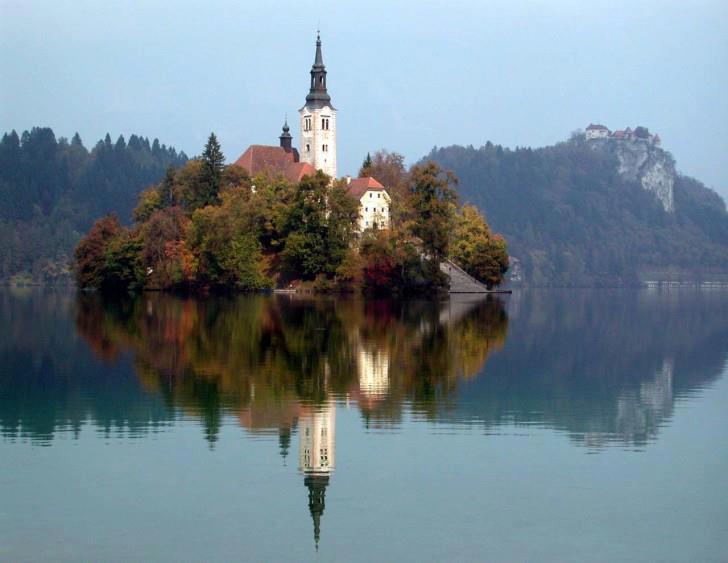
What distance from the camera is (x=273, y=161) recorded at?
113562 mm

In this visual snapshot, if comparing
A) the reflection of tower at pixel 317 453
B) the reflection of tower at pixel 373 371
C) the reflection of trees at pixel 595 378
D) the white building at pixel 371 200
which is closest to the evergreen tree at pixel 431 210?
the white building at pixel 371 200

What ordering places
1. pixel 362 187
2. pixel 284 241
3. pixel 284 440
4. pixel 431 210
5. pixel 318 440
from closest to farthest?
pixel 284 440 < pixel 318 440 < pixel 431 210 < pixel 284 241 < pixel 362 187

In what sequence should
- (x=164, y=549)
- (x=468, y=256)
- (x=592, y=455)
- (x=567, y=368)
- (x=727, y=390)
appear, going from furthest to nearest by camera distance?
(x=468, y=256) < (x=567, y=368) < (x=727, y=390) < (x=592, y=455) < (x=164, y=549)

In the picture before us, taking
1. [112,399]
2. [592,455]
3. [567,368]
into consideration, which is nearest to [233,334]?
[567,368]

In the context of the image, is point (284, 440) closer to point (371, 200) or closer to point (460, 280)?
point (460, 280)

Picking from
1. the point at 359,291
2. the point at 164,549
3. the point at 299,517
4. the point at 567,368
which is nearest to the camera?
the point at 164,549

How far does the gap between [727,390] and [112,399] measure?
46.8 feet

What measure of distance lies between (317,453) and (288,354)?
1502 centimetres

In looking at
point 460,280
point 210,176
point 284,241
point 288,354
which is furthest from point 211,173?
point 288,354

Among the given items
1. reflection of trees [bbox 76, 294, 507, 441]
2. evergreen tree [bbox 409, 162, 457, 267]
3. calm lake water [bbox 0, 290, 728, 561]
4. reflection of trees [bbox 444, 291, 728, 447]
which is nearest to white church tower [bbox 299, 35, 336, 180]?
evergreen tree [bbox 409, 162, 457, 267]

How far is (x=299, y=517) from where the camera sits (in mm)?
14555

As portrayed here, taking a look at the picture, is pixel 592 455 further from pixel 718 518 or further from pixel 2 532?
pixel 2 532

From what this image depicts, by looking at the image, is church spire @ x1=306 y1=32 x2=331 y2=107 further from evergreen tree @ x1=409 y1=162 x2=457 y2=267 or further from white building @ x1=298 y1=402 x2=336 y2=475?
white building @ x1=298 y1=402 x2=336 y2=475

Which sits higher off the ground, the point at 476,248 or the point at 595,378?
the point at 476,248
